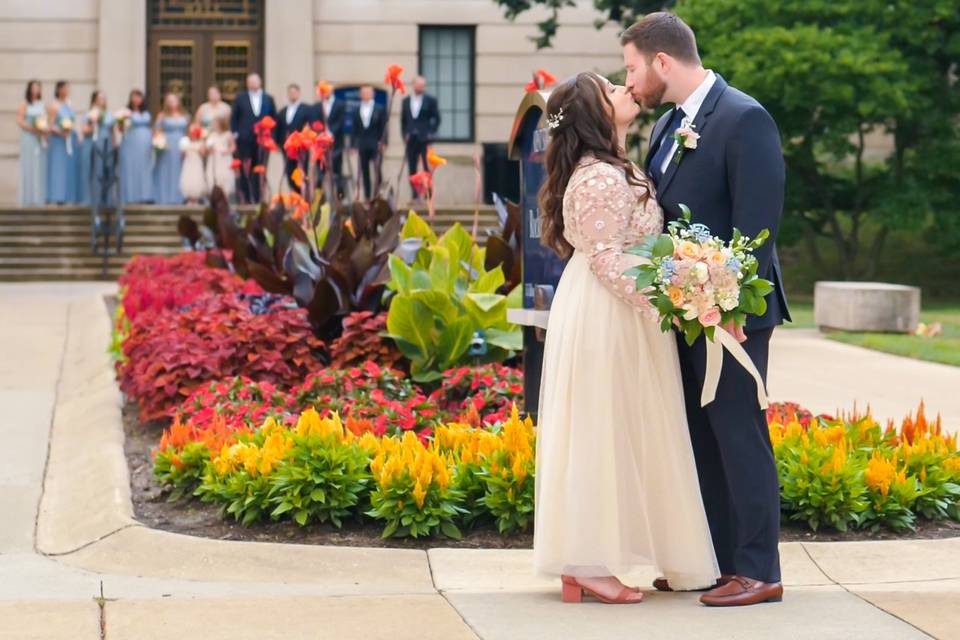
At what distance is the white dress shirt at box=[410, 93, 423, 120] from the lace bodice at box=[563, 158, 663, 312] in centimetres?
2036

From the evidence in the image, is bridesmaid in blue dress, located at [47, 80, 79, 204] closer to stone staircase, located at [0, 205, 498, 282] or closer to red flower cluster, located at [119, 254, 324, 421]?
stone staircase, located at [0, 205, 498, 282]

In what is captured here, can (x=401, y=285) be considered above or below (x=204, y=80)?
below

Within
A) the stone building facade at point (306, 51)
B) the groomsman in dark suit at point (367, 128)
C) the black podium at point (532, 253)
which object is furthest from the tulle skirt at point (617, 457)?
the stone building facade at point (306, 51)

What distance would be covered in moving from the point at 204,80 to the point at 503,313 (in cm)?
2205

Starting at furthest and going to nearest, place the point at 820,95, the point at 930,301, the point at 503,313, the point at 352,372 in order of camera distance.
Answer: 1. the point at 930,301
2. the point at 820,95
3. the point at 503,313
4. the point at 352,372

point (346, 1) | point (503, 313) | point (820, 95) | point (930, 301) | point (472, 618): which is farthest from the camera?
point (346, 1)

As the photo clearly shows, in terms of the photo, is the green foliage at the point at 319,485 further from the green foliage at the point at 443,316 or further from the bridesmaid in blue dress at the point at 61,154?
the bridesmaid in blue dress at the point at 61,154

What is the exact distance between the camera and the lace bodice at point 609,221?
562 cm

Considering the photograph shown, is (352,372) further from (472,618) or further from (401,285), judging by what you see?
(472,618)

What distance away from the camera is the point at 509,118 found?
30.9 meters

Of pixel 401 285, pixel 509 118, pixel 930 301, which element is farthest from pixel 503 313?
pixel 509 118

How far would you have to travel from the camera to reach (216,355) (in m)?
9.45

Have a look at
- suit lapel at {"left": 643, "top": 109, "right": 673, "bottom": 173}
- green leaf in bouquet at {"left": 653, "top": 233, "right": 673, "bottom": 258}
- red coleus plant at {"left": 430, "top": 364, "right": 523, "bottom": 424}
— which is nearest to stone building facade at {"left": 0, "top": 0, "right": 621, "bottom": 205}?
red coleus plant at {"left": 430, "top": 364, "right": 523, "bottom": 424}

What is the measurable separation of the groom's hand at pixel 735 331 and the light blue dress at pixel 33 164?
21.3 meters
